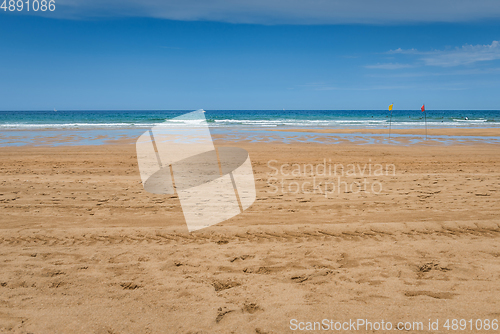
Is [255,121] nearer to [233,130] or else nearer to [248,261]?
[233,130]

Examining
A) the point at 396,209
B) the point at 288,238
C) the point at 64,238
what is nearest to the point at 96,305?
the point at 64,238

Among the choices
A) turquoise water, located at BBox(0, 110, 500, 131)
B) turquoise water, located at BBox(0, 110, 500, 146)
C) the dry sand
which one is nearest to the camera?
the dry sand

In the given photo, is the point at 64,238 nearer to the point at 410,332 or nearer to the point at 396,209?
the point at 410,332

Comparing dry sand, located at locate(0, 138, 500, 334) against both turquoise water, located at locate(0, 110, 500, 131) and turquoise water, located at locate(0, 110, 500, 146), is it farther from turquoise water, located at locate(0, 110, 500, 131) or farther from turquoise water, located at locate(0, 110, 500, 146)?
turquoise water, located at locate(0, 110, 500, 131)

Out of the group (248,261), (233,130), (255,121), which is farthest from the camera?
(255,121)

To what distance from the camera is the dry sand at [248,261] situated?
293cm

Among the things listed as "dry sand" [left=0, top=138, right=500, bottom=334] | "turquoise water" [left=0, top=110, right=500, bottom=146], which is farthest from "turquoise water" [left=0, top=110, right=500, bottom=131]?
"dry sand" [left=0, top=138, right=500, bottom=334]

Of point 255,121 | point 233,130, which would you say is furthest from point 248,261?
point 255,121

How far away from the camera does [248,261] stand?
388 centimetres

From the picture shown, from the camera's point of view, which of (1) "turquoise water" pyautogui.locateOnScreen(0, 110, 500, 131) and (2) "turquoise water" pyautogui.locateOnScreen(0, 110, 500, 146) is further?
(1) "turquoise water" pyautogui.locateOnScreen(0, 110, 500, 131)

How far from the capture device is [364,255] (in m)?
3.98

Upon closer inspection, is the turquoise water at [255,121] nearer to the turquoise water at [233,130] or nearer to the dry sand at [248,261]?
the turquoise water at [233,130]

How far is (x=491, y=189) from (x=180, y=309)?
293 inches

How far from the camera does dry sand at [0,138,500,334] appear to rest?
2.93 meters
